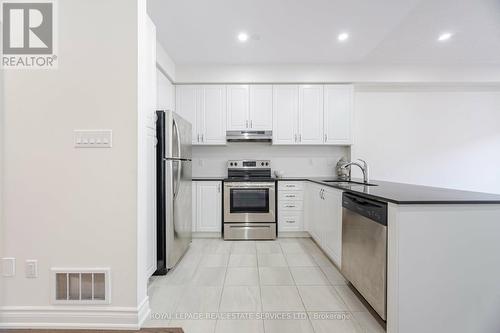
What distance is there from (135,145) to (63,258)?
939mm

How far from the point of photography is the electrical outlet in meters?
1.71

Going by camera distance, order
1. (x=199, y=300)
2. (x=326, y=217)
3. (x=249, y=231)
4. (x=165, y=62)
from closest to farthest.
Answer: (x=199, y=300) → (x=326, y=217) → (x=165, y=62) → (x=249, y=231)

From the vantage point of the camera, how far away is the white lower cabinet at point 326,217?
2.52 meters

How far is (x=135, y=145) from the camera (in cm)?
172

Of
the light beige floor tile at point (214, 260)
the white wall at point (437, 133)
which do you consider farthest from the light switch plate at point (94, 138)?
the white wall at point (437, 133)

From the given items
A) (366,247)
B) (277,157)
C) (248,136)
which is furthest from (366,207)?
(277,157)

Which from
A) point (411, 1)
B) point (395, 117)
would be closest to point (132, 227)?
point (411, 1)

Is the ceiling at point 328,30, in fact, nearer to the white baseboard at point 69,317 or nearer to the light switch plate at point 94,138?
the light switch plate at point 94,138

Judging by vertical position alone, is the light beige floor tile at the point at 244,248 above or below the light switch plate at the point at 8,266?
below

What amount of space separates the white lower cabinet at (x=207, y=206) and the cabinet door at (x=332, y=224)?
5.27 ft

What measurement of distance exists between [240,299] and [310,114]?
304 cm

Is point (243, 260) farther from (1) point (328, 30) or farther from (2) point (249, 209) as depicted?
(1) point (328, 30)

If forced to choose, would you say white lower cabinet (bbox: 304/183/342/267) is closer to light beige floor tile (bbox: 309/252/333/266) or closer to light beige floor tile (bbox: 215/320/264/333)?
light beige floor tile (bbox: 309/252/333/266)

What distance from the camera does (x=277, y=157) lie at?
4.43 metres
